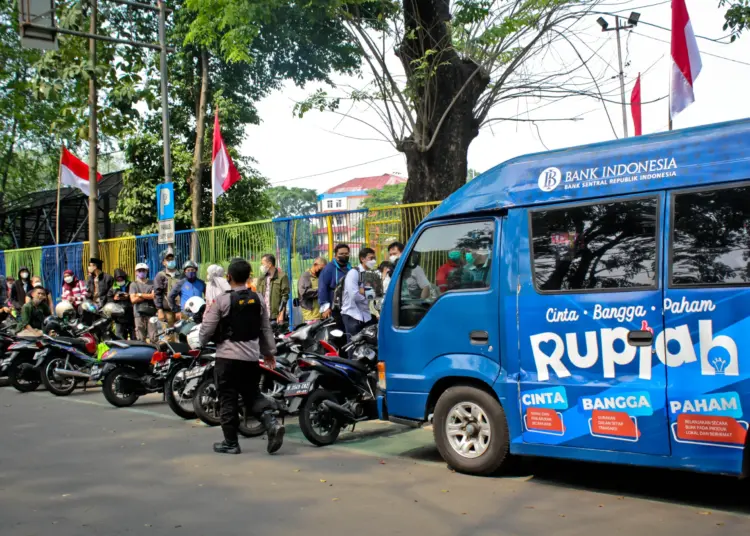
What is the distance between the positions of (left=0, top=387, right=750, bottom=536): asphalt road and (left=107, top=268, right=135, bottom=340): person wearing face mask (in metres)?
7.26

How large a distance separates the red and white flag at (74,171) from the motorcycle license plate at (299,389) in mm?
14624

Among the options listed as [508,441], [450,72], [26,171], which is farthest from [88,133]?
[26,171]

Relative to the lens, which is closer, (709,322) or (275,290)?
(709,322)

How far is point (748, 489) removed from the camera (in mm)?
6102

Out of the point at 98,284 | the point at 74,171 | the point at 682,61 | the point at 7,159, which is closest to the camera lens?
the point at 682,61

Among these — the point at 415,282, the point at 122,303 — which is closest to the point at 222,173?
the point at 122,303

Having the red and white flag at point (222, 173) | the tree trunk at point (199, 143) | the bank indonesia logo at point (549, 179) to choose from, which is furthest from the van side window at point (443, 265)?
the tree trunk at point (199, 143)

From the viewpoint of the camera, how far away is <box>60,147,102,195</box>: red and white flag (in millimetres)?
20938

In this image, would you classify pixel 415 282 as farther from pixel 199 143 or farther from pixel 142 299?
pixel 199 143

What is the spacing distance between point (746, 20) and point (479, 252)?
7402 mm

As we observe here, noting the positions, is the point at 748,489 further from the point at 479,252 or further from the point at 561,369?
the point at 479,252

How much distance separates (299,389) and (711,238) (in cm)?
415

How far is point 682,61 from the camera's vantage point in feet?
38.0

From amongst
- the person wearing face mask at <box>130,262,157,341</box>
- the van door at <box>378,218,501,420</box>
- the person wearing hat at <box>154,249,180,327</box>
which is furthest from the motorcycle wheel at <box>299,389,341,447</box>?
the person wearing face mask at <box>130,262,157,341</box>
